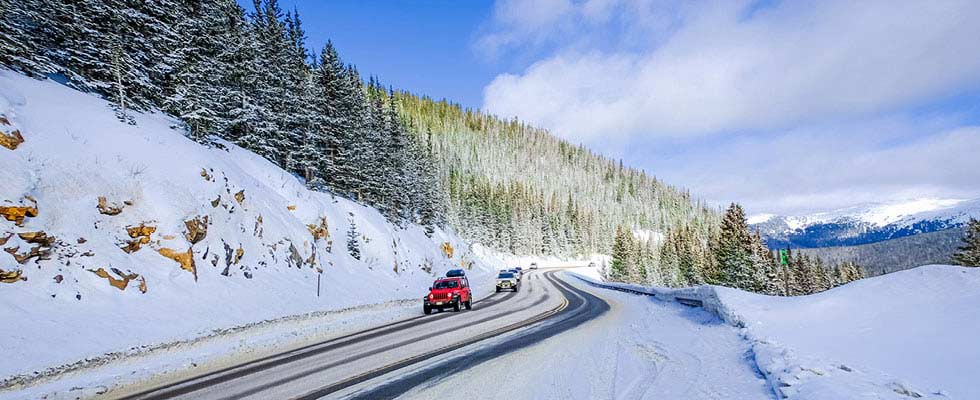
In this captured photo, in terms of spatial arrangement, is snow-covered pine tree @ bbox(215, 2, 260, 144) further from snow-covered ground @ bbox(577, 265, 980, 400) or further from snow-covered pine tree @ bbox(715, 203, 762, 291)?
snow-covered pine tree @ bbox(715, 203, 762, 291)

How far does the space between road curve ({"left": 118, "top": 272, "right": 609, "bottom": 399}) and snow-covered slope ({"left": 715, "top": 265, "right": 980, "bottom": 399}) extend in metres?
6.21

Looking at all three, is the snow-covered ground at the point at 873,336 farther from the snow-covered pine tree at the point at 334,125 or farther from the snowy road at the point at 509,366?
the snow-covered pine tree at the point at 334,125

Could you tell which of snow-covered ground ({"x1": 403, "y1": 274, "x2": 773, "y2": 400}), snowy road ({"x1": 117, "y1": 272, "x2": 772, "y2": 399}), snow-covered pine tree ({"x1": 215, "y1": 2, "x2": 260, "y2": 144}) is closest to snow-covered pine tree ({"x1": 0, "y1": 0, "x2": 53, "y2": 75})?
snow-covered pine tree ({"x1": 215, "y1": 2, "x2": 260, "y2": 144})

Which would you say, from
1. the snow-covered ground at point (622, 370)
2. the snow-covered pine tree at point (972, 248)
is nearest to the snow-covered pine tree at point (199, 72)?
the snow-covered ground at point (622, 370)

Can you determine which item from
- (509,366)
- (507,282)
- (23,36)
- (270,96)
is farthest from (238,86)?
(509,366)

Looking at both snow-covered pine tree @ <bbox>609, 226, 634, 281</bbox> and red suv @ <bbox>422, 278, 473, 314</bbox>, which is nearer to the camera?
red suv @ <bbox>422, 278, 473, 314</bbox>

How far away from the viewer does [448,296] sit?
21875mm

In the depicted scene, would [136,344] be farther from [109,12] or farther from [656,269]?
[656,269]

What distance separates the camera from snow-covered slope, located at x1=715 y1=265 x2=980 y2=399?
6.85 meters

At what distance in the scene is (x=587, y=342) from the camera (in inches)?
508

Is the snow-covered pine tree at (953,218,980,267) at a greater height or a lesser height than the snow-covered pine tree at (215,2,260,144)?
lesser

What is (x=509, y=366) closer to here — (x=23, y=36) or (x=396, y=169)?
(x=23, y=36)

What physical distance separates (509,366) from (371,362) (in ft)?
11.0

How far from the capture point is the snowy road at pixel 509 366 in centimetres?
797
